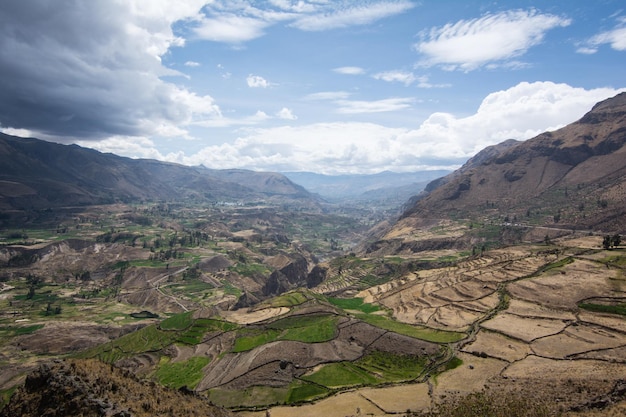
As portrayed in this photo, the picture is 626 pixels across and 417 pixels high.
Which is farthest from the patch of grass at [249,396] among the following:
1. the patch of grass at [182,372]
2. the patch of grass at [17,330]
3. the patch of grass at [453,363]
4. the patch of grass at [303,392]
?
the patch of grass at [17,330]

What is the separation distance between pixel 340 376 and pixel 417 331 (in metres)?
22.6

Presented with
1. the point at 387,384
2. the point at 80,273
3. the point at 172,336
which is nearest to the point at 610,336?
the point at 387,384

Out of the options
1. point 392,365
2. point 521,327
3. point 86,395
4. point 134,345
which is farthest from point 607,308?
point 134,345

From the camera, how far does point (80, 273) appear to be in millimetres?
179375

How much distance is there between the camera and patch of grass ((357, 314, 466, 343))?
228ft

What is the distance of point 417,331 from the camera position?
76.0 meters

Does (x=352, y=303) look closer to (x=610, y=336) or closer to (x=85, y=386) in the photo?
(x=610, y=336)

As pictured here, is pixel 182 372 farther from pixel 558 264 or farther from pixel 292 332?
pixel 558 264

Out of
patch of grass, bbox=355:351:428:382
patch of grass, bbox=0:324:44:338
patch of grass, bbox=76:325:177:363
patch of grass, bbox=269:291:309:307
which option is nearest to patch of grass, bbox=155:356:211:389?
patch of grass, bbox=76:325:177:363

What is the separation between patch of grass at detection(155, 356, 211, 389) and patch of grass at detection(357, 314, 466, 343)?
35.5 metres

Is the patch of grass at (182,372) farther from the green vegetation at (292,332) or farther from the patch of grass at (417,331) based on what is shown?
the patch of grass at (417,331)

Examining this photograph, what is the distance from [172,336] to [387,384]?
2331 inches

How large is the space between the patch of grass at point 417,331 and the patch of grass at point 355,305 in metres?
12.2

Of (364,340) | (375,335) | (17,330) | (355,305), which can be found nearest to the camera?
(364,340)
